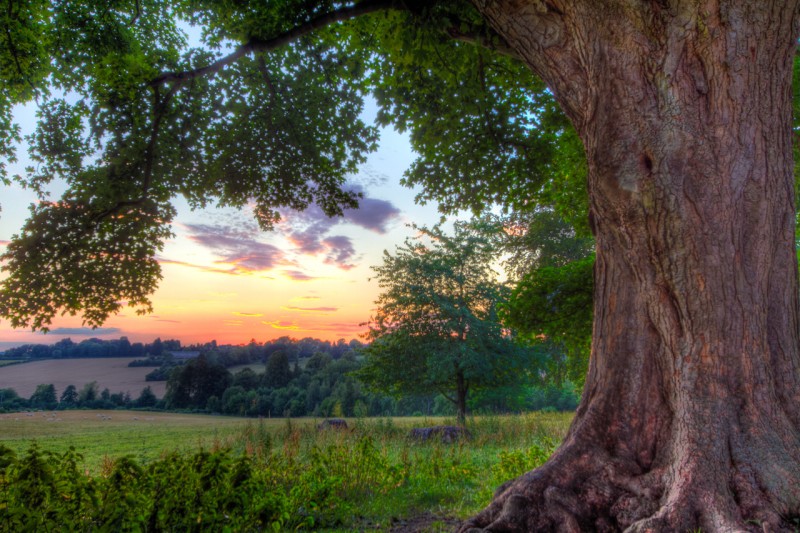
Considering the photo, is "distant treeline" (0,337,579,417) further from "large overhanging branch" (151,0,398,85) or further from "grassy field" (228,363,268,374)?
"large overhanging branch" (151,0,398,85)

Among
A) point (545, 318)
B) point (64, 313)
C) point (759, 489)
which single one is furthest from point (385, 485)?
point (64, 313)

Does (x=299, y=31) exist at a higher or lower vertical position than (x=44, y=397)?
higher

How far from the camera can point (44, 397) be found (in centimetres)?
3519

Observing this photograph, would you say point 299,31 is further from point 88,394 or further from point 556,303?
point 88,394

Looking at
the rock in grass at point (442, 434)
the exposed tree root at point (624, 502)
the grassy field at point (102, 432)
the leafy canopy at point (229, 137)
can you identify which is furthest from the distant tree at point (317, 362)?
the exposed tree root at point (624, 502)

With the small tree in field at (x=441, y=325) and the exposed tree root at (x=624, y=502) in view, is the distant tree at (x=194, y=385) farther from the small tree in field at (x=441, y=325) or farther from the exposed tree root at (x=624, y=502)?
the exposed tree root at (x=624, y=502)

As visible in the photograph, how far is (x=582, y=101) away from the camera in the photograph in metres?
3.61

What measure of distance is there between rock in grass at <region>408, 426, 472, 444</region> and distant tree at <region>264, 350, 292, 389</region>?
37411 millimetres

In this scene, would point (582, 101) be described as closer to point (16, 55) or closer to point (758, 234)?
point (758, 234)

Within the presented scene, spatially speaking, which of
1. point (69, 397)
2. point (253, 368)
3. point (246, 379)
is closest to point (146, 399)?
point (69, 397)

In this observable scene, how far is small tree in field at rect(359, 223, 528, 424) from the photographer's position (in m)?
20.5

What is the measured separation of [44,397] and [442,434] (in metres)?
39.8

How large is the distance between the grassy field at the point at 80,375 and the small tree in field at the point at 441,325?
3368cm

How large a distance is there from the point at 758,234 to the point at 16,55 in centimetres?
988
